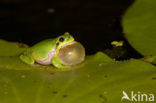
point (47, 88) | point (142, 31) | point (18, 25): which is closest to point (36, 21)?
point (18, 25)

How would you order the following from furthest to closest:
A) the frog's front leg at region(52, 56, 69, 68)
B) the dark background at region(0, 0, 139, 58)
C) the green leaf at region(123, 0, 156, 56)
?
1. the dark background at region(0, 0, 139, 58)
2. the green leaf at region(123, 0, 156, 56)
3. the frog's front leg at region(52, 56, 69, 68)

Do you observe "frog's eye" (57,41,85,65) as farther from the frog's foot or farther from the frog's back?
the frog's foot

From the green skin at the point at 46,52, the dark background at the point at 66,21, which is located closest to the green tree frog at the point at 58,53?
the green skin at the point at 46,52

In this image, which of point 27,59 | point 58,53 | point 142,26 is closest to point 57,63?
point 58,53

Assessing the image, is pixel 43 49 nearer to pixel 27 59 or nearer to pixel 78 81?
pixel 27 59

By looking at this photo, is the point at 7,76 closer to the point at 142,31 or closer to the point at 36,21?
the point at 142,31

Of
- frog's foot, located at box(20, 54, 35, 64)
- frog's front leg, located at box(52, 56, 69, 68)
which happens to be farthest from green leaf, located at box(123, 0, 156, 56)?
frog's foot, located at box(20, 54, 35, 64)

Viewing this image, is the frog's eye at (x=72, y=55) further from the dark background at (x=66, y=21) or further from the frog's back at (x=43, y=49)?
the dark background at (x=66, y=21)
